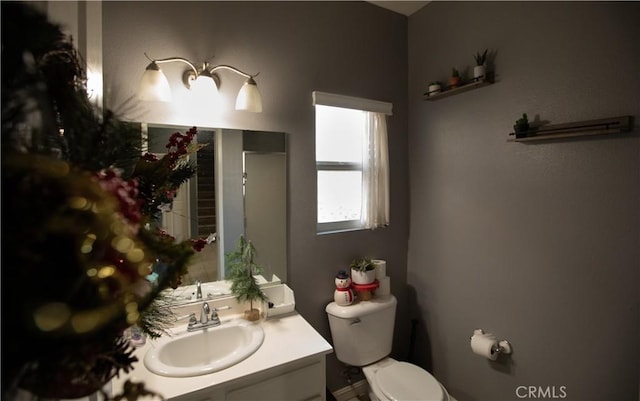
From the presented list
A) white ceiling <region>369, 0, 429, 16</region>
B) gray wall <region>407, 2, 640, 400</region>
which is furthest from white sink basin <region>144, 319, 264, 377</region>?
white ceiling <region>369, 0, 429, 16</region>

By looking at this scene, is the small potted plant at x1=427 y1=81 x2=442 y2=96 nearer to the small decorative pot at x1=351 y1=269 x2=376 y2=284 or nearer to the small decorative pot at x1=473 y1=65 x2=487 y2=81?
the small decorative pot at x1=473 y1=65 x2=487 y2=81

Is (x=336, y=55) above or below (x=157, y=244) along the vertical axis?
above

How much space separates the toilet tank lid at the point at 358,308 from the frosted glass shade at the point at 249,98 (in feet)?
4.02

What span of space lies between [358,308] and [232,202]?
3.18 ft

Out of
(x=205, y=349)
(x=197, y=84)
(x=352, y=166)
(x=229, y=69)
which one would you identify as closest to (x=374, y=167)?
(x=352, y=166)

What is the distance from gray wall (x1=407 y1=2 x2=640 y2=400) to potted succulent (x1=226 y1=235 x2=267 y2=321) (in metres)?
1.19

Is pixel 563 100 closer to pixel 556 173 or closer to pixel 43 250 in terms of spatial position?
pixel 556 173

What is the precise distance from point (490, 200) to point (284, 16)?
1.57 meters

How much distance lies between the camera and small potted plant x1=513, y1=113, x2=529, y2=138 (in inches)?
57.5

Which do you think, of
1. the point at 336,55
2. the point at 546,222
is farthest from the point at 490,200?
the point at 336,55

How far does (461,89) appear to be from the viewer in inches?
68.4

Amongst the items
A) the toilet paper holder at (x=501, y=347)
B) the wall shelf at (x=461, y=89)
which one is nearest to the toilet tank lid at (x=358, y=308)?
the toilet paper holder at (x=501, y=347)

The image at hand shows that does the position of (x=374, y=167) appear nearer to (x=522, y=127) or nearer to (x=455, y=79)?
(x=455, y=79)

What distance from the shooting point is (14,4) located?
240mm
